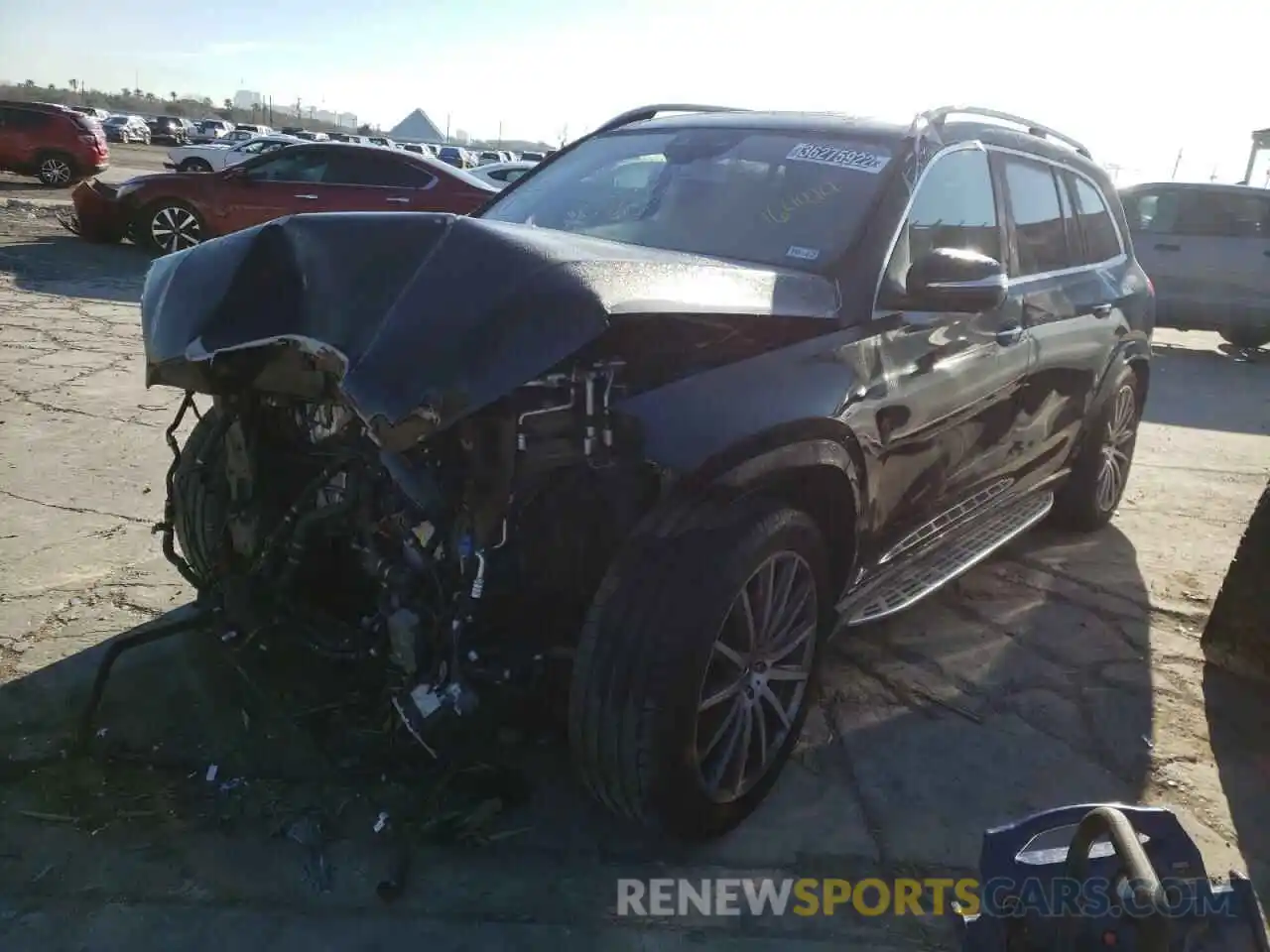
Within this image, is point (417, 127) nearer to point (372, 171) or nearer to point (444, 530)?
point (372, 171)

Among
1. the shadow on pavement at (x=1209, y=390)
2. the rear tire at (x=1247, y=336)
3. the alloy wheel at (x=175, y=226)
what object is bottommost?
the shadow on pavement at (x=1209, y=390)

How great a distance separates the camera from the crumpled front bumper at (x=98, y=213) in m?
12.4

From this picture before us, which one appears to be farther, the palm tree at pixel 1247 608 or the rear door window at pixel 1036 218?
the rear door window at pixel 1036 218

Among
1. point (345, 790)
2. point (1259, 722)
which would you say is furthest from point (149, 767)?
point (1259, 722)

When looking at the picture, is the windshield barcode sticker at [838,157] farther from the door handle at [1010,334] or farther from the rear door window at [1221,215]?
the rear door window at [1221,215]

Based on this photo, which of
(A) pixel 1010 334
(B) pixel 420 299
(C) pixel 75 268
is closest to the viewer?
(B) pixel 420 299

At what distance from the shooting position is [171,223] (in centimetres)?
1208

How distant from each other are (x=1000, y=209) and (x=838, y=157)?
0.84m

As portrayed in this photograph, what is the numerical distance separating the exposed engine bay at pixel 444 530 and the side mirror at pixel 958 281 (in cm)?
118

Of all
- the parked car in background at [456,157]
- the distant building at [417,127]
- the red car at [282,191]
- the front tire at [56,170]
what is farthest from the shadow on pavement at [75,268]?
the distant building at [417,127]

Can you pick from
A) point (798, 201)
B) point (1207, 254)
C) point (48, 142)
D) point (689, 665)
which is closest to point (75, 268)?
point (798, 201)

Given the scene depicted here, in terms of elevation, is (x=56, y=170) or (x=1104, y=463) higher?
(x=56, y=170)

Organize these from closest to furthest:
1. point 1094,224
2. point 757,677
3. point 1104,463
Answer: point 757,677 < point 1094,224 < point 1104,463

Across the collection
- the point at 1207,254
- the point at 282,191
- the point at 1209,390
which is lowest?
the point at 1209,390
